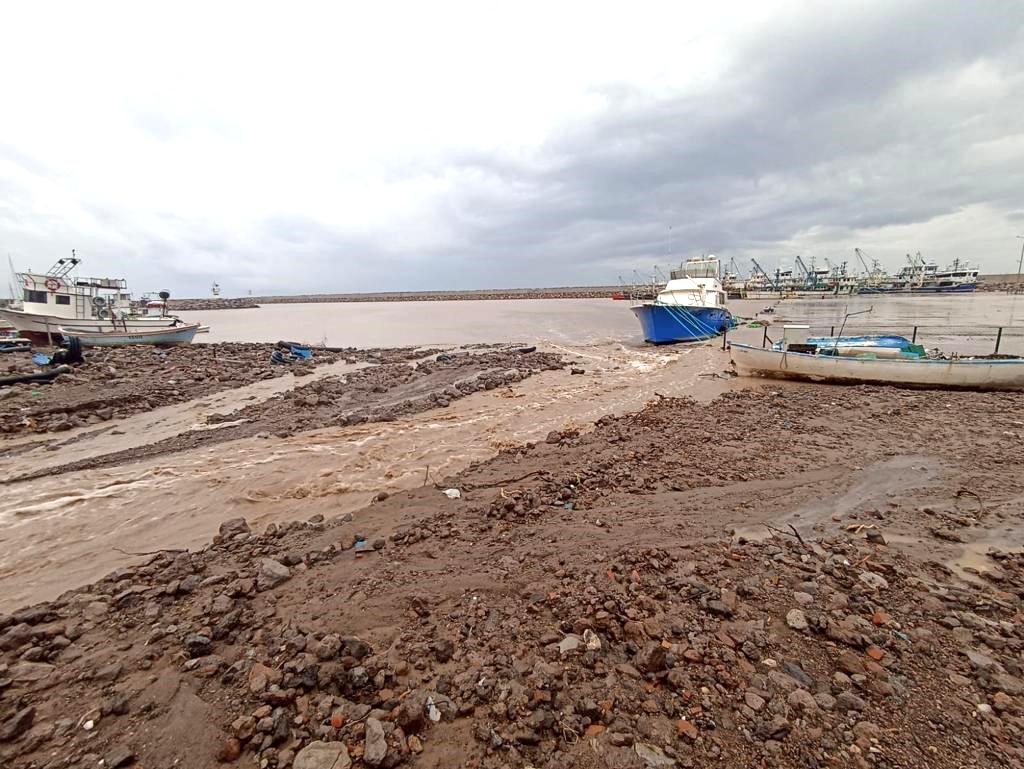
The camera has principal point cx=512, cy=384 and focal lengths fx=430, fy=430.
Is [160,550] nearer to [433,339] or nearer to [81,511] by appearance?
[81,511]

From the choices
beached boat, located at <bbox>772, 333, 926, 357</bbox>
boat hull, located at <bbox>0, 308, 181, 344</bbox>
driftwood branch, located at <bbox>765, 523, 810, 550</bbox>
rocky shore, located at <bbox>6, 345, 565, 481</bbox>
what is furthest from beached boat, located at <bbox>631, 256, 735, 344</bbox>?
boat hull, located at <bbox>0, 308, 181, 344</bbox>

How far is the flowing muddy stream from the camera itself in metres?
6.54

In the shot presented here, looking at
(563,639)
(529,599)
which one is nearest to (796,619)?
(563,639)

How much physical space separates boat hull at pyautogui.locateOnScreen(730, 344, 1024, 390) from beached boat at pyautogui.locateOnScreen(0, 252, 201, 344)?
40.8 metres

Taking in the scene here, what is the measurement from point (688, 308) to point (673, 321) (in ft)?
4.91

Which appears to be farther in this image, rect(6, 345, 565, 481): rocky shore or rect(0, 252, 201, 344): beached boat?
rect(0, 252, 201, 344): beached boat

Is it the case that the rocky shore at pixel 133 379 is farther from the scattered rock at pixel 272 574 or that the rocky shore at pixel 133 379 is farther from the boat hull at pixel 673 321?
the boat hull at pixel 673 321

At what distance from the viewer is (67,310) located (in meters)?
30.6

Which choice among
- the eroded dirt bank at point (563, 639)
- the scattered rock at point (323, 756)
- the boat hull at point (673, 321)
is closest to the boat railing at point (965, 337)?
the boat hull at point (673, 321)

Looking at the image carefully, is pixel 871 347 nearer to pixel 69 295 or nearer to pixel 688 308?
pixel 688 308

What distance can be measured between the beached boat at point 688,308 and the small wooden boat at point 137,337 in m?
35.1

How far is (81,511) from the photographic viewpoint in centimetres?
772

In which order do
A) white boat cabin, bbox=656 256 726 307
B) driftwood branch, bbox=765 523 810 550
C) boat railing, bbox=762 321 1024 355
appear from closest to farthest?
driftwood branch, bbox=765 523 810 550
boat railing, bbox=762 321 1024 355
white boat cabin, bbox=656 256 726 307

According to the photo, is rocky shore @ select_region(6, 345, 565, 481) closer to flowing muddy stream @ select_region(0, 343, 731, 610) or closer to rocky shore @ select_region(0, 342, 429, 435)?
flowing muddy stream @ select_region(0, 343, 731, 610)
